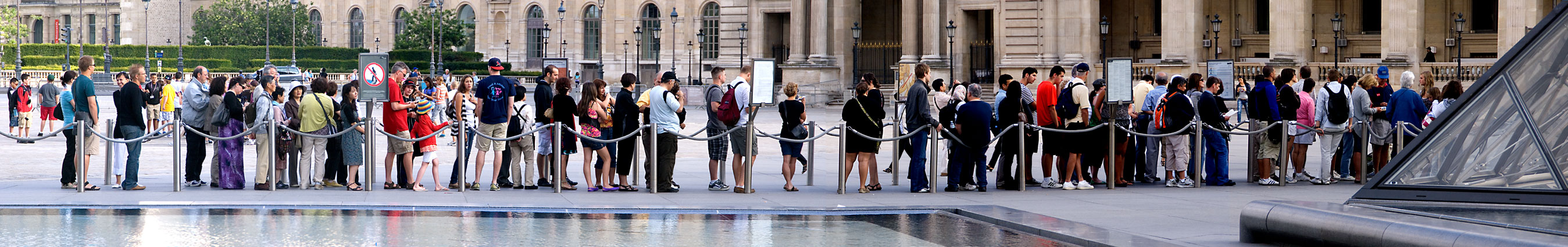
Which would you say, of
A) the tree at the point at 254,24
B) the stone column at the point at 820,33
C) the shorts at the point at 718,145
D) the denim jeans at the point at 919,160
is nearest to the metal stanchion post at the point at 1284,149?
the denim jeans at the point at 919,160

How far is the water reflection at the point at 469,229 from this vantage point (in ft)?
32.9

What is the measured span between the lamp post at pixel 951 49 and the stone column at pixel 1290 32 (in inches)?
358

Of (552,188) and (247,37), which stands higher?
(247,37)

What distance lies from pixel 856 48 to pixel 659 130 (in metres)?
33.5

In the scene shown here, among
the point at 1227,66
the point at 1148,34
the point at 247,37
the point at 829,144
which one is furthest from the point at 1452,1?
the point at 247,37

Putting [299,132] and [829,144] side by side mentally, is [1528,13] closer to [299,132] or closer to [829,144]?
[829,144]

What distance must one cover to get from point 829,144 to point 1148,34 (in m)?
27.1

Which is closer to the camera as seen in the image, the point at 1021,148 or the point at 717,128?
the point at 1021,148

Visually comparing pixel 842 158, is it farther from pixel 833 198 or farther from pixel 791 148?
pixel 833 198

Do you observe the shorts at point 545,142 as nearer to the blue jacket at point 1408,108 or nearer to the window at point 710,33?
the blue jacket at point 1408,108

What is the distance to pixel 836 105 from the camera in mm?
47688

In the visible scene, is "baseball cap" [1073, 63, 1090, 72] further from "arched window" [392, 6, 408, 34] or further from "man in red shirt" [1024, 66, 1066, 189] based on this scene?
"arched window" [392, 6, 408, 34]

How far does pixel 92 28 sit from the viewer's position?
111m

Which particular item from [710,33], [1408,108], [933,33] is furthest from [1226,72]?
[710,33]
